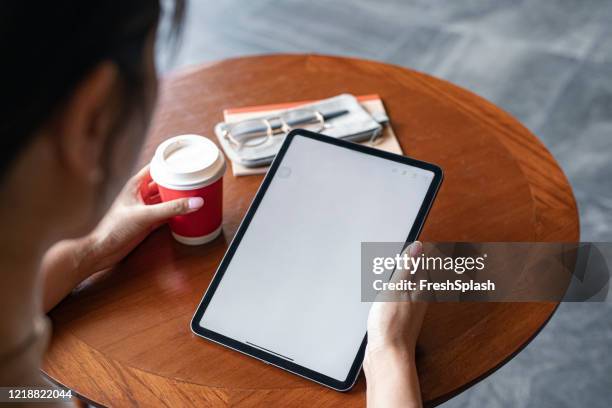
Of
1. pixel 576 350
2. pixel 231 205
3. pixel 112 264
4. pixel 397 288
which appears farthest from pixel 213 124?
pixel 576 350

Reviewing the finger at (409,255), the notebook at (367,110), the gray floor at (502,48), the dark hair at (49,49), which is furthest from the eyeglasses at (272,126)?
the gray floor at (502,48)

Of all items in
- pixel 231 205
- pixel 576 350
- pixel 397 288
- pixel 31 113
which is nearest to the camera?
pixel 31 113

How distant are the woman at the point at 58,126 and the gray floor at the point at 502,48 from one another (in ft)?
4.57

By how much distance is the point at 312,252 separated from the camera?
0.98m

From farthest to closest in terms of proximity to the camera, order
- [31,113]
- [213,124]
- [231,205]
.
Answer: [213,124] → [231,205] → [31,113]

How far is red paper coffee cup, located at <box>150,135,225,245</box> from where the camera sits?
0.95 meters

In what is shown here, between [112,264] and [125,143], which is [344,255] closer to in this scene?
[112,264]

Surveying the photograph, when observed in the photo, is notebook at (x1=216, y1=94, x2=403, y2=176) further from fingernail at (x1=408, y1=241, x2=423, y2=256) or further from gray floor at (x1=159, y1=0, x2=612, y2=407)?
gray floor at (x1=159, y1=0, x2=612, y2=407)

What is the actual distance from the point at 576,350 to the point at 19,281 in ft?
4.62

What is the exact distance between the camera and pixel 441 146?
3.88ft

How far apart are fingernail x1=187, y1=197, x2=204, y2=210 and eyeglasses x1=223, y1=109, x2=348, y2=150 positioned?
21 cm

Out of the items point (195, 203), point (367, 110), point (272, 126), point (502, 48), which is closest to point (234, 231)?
point (195, 203)

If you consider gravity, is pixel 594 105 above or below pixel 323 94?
below

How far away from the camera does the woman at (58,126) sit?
418 millimetres
